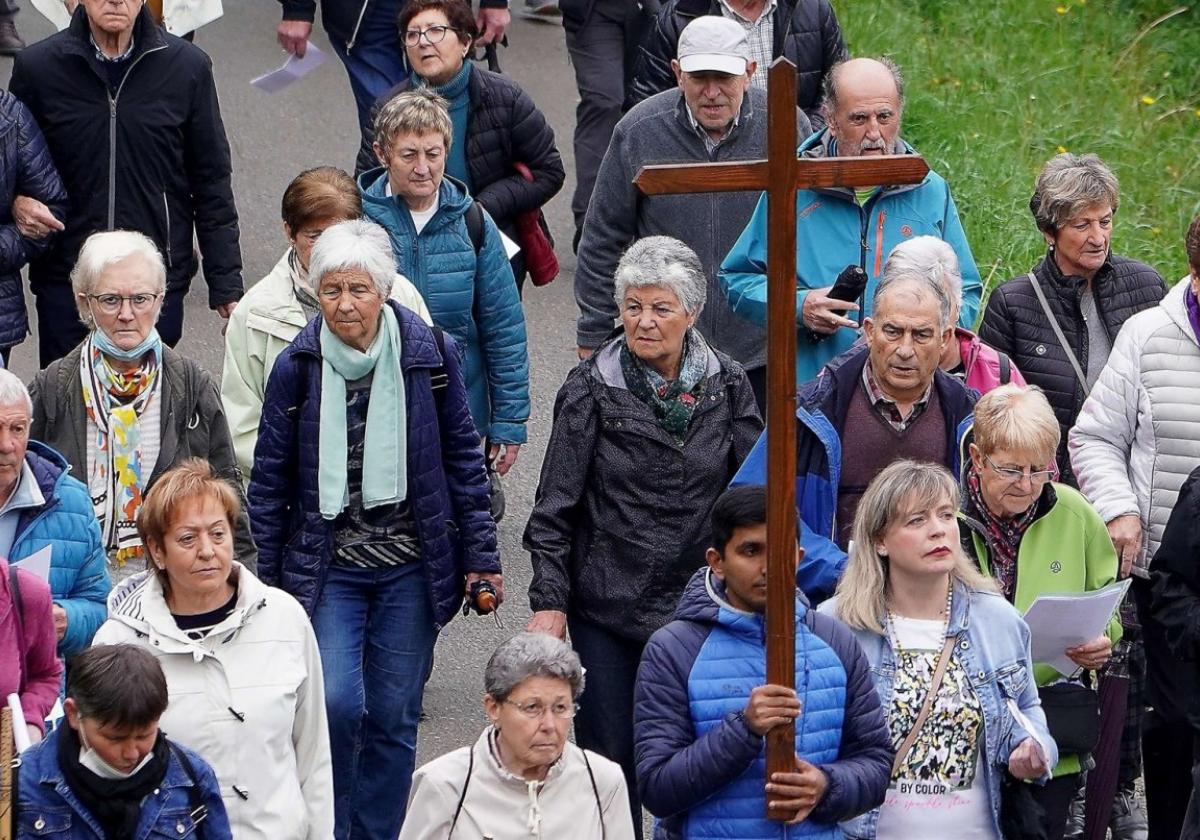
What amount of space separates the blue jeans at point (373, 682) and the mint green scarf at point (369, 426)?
256mm

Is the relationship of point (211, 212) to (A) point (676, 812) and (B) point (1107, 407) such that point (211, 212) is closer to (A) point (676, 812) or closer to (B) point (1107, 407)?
(B) point (1107, 407)

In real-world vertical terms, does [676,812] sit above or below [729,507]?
below

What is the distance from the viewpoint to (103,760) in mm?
5379

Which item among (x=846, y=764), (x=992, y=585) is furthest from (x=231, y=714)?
(x=992, y=585)

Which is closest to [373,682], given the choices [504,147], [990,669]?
[990,669]

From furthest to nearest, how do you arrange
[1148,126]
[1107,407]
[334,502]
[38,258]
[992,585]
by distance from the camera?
[1148,126] → [38,258] → [1107,407] → [334,502] → [992,585]

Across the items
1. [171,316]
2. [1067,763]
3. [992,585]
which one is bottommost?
[1067,763]

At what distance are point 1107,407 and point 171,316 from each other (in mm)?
3843

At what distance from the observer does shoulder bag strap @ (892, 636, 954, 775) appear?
5.94m

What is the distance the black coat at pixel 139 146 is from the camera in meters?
8.98

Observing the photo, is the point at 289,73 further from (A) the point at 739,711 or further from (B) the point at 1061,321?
(A) the point at 739,711

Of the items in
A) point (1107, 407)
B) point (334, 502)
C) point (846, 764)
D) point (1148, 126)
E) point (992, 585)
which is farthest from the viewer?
point (1148, 126)

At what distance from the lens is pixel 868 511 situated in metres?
6.04

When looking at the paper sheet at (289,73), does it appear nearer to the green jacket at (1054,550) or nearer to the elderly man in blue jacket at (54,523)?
the elderly man in blue jacket at (54,523)
